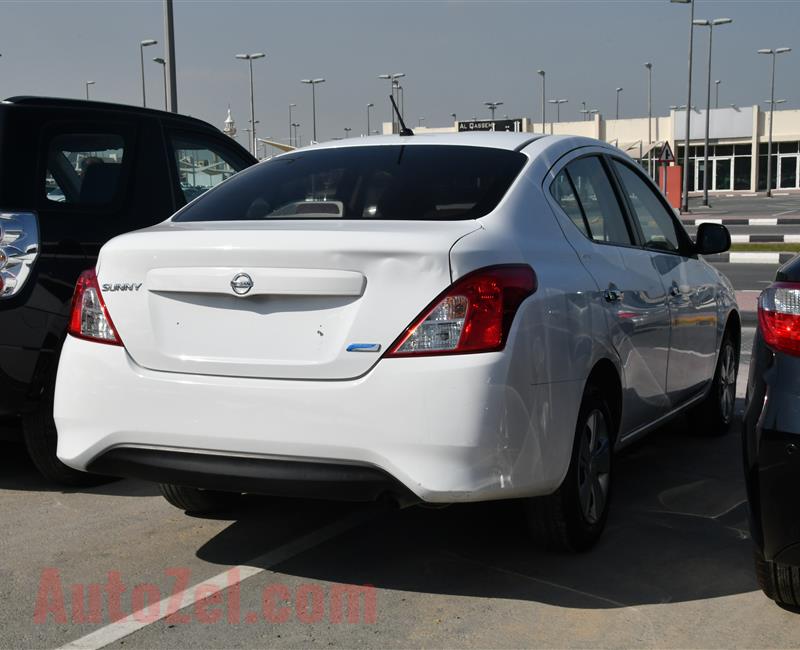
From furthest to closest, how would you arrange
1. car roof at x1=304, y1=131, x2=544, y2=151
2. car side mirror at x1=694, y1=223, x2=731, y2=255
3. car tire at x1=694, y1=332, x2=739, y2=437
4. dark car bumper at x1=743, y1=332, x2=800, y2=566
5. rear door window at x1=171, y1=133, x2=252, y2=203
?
car tire at x1=694, y1=332, x2=739, y2=437, rear door window at x1=171, y1=133, x2=252, y2=203, car side mirror at x1=694, y1=223, x2=731, y2=255, car roof at x1=304, y1=131, x2=544, y2=151, dark car bumper at x1=743, y1=332, x2=800, y2=566

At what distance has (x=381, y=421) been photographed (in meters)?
3.42

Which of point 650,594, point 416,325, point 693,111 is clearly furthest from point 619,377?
point 693,111

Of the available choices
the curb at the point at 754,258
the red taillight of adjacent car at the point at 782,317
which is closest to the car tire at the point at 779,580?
the red taillight of adjacent car at the point at 782,317

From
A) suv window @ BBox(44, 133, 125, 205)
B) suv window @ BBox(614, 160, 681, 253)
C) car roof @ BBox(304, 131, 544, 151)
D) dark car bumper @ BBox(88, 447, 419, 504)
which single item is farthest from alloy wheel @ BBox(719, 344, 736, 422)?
suv window @ BBox(44, 133, 125, 205)

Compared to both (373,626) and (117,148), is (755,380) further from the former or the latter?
(117,148)

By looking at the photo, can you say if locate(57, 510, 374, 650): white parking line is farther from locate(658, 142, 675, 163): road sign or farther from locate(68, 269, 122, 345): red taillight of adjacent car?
locate(658, 142, 675, 163): road sign

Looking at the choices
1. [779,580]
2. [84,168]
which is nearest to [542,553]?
[779,580]

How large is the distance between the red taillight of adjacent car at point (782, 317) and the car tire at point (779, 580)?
0.68 meters

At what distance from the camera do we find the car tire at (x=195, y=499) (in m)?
4.64

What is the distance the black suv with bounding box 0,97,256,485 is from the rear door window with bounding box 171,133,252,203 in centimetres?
1

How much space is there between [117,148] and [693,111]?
73336mm

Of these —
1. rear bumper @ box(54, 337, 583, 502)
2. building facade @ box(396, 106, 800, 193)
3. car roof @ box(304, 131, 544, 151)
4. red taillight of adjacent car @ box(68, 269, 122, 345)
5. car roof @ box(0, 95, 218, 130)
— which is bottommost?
building facade @ box(396, 106, 800, 193)

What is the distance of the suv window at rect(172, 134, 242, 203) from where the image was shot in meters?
6.05

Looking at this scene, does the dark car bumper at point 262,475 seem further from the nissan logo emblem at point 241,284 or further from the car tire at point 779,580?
the car tire at point 779,580
